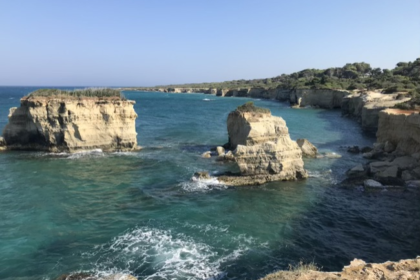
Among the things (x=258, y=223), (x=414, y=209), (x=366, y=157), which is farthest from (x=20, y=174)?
(x=366, y=157)

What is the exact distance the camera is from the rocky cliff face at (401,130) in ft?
86.9

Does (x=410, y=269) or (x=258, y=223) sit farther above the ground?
(x=410, y=269)

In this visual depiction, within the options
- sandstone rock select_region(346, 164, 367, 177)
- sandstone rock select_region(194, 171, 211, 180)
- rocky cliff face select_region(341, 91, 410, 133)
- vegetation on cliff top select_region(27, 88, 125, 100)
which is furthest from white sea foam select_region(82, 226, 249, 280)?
rocky cliff face select_region(341, 91, 410, 133)

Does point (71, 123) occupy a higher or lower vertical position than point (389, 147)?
higher

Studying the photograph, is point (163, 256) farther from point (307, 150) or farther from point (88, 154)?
point (307, 150)

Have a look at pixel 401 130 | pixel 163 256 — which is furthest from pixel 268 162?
pixel 401 130

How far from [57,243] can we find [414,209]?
20398mm

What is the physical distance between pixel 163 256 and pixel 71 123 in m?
23.4

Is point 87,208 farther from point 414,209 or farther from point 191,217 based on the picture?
point 414,209

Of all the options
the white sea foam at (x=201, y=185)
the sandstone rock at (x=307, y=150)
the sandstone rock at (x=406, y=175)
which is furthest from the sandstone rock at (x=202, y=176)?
the sandstone rock at (x=406, y=175)

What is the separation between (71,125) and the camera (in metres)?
32.6

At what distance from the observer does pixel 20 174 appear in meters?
25.5

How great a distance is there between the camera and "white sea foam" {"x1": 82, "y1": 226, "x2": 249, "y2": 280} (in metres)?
12.9

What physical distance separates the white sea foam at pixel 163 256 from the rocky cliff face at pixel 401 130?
20.4 meters
